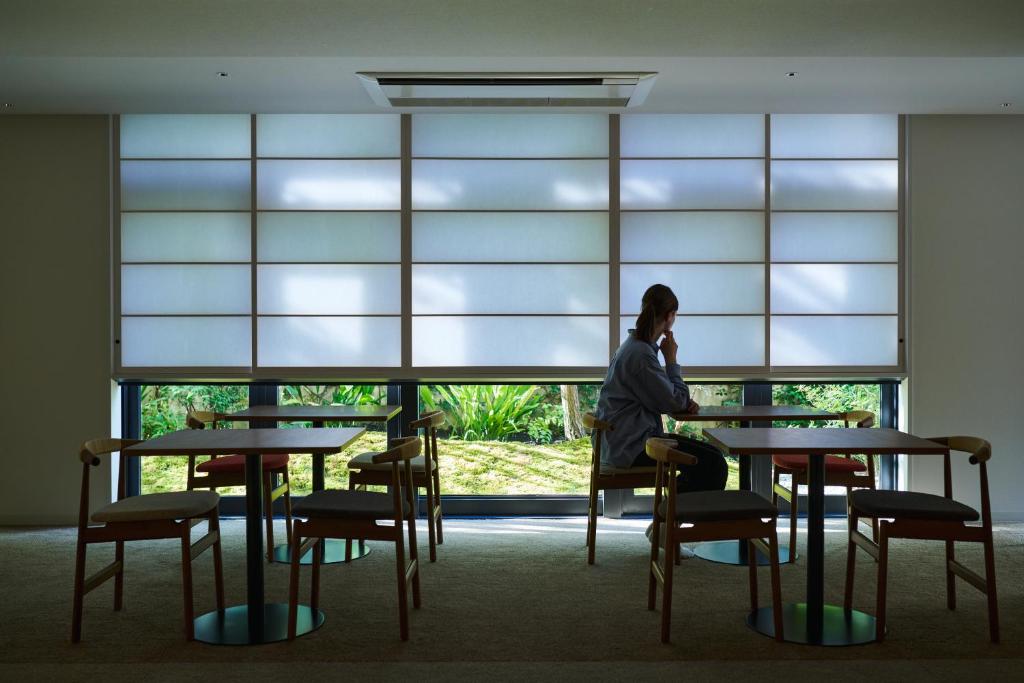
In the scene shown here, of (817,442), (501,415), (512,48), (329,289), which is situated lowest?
(501,415)

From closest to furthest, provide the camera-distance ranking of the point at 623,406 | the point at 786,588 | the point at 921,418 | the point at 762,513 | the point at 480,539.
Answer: the point at 762,513 → the point at 786,588 → the point at 623,406 → the point at 480,539 → the point at 921,418

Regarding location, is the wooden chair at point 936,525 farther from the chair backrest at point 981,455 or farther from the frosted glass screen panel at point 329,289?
the frosted glass screen panel at point 329,289

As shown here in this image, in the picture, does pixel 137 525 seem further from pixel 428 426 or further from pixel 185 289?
pixel 185 289

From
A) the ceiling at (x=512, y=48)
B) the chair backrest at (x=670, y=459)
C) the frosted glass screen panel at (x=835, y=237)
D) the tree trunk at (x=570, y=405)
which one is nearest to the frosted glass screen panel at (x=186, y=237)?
the ceiling at (x=512, y=48)

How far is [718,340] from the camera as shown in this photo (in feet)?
17.5

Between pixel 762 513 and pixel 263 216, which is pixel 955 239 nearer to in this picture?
pixel 762 513

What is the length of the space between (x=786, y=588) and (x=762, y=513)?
82 centimetres

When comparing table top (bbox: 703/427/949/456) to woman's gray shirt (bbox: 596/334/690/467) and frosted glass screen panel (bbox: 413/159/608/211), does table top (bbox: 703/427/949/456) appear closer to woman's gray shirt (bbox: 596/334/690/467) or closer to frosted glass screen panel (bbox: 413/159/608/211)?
woman's gray shirt (bbox: 596/334/690/467)

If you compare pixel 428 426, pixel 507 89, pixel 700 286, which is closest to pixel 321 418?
pixel 428 426

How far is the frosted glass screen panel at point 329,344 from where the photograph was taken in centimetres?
534

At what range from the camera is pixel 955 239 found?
5.32m

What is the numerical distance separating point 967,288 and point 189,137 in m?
4.80

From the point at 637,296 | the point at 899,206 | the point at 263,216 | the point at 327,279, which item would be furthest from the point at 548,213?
the point at 899,206

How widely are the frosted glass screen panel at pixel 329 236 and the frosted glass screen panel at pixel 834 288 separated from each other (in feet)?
7.72
